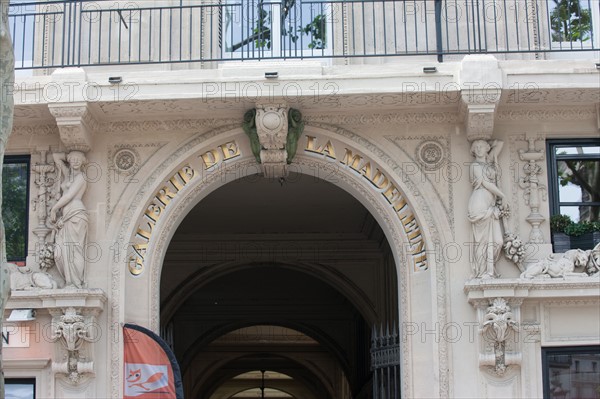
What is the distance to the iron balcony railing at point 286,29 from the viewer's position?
49.1 feet

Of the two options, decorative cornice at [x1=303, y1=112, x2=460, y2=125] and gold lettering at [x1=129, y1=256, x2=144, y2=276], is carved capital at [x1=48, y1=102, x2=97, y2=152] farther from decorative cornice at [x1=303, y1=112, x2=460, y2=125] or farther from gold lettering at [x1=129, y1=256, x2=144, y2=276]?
decorative cornice at [x1=303, y1=112, x2=460, y2=125]

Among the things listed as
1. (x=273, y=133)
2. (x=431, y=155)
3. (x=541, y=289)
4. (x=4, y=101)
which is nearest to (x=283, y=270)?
(x=431, y=155)

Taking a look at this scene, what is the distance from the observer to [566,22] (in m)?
15.2

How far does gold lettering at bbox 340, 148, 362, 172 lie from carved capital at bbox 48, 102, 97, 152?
304cm

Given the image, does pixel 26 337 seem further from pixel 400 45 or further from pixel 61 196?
pixel 400 45

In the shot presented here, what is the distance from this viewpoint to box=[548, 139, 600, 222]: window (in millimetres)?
14492

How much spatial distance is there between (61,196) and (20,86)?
1.37 metres

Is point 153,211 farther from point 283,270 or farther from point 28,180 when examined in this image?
point 283,270

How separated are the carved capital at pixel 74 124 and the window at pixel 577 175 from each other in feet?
18.1

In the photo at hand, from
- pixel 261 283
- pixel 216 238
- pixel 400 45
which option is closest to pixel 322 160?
pixel 400 45

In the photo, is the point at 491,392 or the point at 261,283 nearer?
the point at 491,392

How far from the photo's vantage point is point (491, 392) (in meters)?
13.8

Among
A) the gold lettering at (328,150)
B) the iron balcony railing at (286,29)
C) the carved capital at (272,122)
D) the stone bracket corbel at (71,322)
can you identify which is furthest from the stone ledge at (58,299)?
the gold lettering at (328,150)

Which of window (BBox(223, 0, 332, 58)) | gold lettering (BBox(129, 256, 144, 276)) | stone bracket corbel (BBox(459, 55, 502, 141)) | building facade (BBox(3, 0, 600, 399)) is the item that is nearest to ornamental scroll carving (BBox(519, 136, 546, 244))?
building facade (BBox(3, 0, 600, 399))
